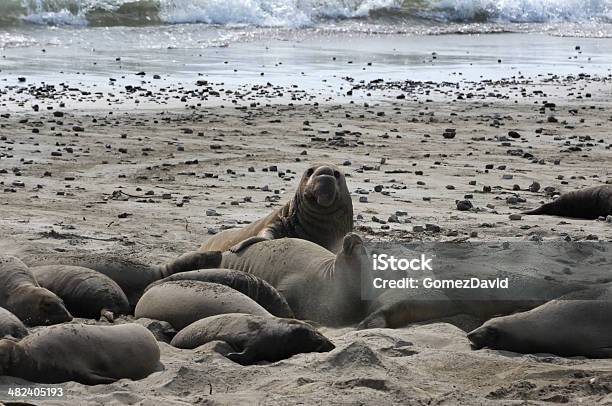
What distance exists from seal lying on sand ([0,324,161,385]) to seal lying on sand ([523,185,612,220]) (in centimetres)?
546

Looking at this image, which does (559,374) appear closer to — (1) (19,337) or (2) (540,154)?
(1) (19,337)

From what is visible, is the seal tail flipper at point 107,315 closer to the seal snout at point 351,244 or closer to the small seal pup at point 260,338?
the small seal pup at point 260,338

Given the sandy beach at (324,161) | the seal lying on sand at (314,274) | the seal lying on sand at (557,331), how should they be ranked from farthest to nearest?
1. the seal lying on sand at (314,274)
2. the seal lying on sand at (557,331)
3. the sandy beach at (324,161)

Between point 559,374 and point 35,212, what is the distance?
5.56 m

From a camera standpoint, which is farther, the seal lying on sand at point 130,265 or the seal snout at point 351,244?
the seal lying on sand at point 130,265

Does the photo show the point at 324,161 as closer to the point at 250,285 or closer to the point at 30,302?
the point at 250,285

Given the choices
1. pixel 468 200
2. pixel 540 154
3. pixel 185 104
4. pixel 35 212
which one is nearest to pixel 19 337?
pixel 35 212

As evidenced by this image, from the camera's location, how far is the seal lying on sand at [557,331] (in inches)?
240

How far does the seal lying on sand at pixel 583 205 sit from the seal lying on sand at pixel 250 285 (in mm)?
3876

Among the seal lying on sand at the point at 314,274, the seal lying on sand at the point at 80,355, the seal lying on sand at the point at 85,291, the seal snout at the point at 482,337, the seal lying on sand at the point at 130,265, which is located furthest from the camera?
the seal lying on sand at the point at 130,265

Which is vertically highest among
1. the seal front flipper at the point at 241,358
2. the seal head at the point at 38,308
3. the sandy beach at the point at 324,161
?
the seal head at the point at 38,308

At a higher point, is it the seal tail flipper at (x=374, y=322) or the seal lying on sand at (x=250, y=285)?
the seal lying on sand at (x=250, y=285)

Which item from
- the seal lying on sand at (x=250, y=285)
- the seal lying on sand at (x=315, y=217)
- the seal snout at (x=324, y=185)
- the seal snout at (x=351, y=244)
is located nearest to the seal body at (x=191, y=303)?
the seal lying on sand at (x=250, y=285)

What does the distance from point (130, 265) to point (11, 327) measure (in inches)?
73.7
